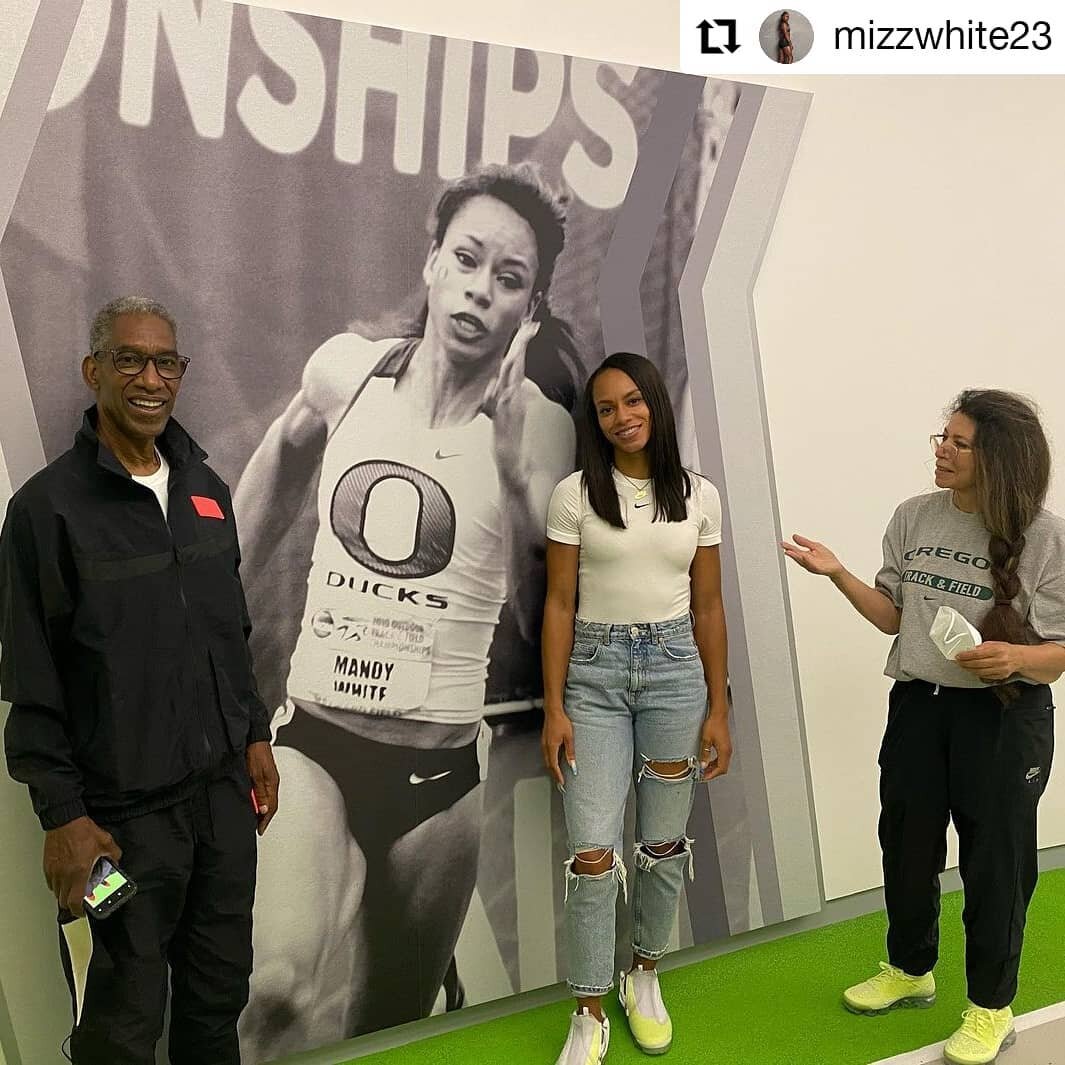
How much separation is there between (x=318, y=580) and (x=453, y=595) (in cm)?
33

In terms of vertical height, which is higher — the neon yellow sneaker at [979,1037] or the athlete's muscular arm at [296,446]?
the athlete's muscular arm at [296,446]

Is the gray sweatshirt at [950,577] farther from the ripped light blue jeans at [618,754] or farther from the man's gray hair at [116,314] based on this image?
the man's gray hair at [116,314]

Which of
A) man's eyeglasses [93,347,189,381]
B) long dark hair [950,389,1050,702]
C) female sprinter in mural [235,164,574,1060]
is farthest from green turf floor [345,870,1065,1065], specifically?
man's eyeglasses [93,347,189,381]

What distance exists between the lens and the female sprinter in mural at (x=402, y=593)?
244cm

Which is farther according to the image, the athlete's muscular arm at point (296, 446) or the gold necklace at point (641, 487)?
the gold necklace at point (641, 487)

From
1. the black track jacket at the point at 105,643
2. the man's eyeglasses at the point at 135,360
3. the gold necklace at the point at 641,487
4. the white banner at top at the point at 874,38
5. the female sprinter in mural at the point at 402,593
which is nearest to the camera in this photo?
the black track jacket at the point at 105,643

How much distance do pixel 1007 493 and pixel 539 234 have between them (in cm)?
119

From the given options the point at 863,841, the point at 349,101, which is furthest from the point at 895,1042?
the point at 349,101

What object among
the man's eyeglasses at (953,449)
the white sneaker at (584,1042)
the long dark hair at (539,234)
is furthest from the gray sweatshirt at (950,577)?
the white sneaker at (584,1042)

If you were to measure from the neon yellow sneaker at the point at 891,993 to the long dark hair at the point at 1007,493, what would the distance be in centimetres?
84

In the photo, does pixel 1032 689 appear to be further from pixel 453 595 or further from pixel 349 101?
pixel 349 101

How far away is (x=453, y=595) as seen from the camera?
8.50 feet

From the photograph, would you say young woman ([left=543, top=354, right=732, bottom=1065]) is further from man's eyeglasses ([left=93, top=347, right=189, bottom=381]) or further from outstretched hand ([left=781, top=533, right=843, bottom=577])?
man's eyeglasses ([left=93, top=347, right=189, bottom=381])

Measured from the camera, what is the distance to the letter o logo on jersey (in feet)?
8.08
